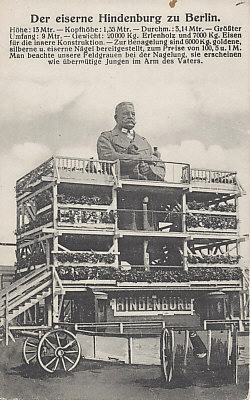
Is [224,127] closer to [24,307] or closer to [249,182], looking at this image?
[249,182]

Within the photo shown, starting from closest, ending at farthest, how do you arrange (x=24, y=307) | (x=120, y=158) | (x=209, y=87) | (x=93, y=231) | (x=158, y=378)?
(x=158, y=378) < (x=209, y=87) < (x=24, y=307) < (x=93, y=231) < (x=120, y=158)

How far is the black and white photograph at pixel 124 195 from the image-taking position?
1639 centimetres

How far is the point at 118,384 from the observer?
1647 cm

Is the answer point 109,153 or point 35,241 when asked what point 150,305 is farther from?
point 109,153

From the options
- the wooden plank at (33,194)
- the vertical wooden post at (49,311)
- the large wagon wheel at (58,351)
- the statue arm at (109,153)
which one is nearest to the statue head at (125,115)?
the statue arm at (109,153)

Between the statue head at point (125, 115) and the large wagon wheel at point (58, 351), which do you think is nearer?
the large wagon wheel at point (58, 351)

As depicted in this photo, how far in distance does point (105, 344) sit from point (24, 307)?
2858mm

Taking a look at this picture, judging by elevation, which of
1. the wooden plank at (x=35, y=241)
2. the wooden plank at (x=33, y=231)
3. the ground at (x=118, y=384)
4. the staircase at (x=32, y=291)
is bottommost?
the ground at (x=118, y=384)

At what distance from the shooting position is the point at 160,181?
22312 millimetres

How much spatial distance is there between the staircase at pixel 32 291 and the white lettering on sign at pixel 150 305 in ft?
7.82

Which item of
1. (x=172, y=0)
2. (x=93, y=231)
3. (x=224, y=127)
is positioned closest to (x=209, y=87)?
(x=224, y=127)

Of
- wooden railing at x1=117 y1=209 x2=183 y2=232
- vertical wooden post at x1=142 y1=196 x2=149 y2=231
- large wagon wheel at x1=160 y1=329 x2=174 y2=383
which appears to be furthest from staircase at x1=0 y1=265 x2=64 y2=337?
large wagon wheel at x1=160 y1=329 x2=174 y2=383

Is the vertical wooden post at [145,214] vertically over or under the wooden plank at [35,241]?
over

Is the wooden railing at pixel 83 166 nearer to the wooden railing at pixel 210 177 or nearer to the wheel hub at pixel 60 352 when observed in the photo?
the wooden railing at pixel 210 177
